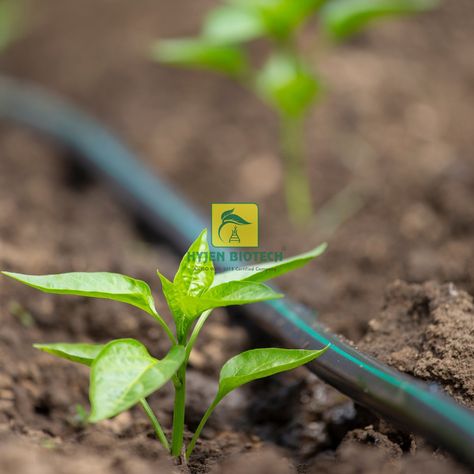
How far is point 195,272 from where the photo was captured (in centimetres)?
119

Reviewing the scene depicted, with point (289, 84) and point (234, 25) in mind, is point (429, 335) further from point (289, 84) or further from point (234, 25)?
point (234, 25)

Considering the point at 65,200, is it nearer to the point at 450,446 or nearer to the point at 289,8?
the point at 289,8

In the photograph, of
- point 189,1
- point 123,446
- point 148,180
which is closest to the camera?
point 123,446

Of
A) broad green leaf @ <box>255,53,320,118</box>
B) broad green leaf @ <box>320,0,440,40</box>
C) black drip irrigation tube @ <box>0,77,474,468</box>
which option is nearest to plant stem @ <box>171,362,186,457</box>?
black drip irrigation tube @ <box>0,77,474,468</box>

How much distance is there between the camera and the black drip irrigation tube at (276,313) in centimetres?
106

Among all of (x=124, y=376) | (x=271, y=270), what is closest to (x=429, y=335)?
(x=271, y=270)

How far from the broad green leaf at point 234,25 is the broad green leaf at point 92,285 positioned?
1155 mm

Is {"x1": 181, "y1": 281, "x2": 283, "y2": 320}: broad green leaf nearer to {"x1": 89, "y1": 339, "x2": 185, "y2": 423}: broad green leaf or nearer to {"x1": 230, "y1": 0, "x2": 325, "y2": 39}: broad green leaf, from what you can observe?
{"x1": 89, "y1": 339, "x2": 185, "y2": 423}: broad green leaf

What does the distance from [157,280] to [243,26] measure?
0.82 m

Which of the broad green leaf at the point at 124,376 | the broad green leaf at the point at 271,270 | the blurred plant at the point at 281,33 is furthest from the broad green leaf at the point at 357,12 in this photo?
the broad green leaf at the point at 124,376

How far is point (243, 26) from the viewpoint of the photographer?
2053mm

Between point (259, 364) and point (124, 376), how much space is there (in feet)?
0.80

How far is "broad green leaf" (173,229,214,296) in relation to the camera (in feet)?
3.85

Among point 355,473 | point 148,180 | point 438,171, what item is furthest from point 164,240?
point 355,473
